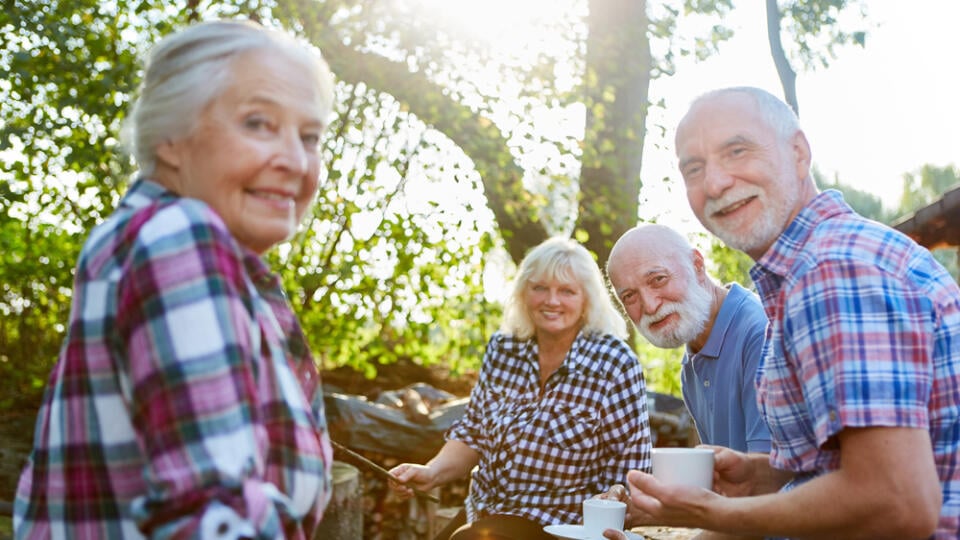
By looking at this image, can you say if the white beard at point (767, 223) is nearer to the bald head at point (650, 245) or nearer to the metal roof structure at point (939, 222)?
the bald head at point (650, 245)

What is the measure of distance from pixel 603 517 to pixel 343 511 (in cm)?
302

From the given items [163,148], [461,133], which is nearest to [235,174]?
[163,148]

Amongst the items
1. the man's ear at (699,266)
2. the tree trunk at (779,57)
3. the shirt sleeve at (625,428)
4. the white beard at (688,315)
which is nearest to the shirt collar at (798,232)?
the white beard at (688,315)

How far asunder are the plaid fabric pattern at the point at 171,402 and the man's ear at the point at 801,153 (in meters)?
1.26

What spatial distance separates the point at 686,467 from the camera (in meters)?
2.00

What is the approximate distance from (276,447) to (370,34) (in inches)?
211

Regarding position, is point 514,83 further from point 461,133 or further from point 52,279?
point 52,279

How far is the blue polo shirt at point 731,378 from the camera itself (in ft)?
8.94

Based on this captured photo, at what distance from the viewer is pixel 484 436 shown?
3824 mm

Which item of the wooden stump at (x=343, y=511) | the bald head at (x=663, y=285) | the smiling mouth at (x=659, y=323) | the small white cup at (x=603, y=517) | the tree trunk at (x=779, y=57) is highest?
the tree trunk at (x=779, y=57)

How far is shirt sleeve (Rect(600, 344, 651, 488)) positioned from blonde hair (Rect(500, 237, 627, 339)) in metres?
0.28

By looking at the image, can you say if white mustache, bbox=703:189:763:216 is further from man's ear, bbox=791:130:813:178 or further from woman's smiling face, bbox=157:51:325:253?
woman's smiling face, bbox=157:51:325:253

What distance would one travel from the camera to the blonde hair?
3955 millimetres

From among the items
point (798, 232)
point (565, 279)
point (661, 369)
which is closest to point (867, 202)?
point (661, 369)
